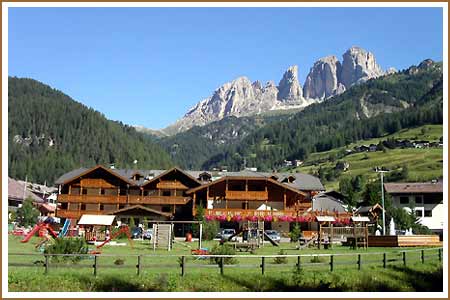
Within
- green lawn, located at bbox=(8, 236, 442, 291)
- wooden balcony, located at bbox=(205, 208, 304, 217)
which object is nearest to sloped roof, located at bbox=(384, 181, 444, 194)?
wooden balcony, located at bbox=(205, 208, 304, 217)

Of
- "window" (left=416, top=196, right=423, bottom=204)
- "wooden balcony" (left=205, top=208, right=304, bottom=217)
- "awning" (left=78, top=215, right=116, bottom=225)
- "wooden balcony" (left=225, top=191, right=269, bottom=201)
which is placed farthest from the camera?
"window" (left=416, top=196, right=423, bottom=204)

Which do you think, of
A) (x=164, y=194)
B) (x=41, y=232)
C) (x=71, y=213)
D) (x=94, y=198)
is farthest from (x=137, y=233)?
(x=71, y=213)

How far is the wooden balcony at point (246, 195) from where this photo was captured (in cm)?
5931

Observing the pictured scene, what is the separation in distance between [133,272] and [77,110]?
182m

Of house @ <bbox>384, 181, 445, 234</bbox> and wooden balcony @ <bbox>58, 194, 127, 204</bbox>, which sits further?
house @ <bbox>384, 181, 445, 234</bbox>

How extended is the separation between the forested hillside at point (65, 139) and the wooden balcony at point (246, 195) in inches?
4187

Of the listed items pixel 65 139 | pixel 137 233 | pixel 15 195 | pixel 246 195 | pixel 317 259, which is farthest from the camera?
pixel 65 139

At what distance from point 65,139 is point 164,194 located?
124 meters

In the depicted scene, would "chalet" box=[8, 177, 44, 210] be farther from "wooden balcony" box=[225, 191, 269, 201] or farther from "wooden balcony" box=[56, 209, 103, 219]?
"wooden balcony" box=[225, 191, 269, 201]

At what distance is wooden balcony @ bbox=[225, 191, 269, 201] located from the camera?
59.3 metres

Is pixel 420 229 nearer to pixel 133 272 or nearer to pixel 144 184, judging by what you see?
pixel 144 184

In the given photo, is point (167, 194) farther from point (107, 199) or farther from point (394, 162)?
point (394, 162)

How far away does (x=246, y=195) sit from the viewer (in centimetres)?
5934

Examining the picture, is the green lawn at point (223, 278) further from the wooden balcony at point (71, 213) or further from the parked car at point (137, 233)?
the wooden balcony at point (71, 213)
